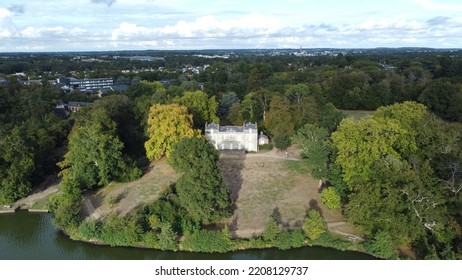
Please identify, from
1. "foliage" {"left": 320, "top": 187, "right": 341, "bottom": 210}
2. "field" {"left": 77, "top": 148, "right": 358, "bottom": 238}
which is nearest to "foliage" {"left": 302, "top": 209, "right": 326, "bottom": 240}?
"field" {"left": 77, "top": 148, "right": 358, "bottom": 238}

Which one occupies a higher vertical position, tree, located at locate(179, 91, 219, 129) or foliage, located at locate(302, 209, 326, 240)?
tree, located at locate(179, 91, 219, 129)

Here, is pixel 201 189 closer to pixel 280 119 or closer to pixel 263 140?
pixel 263 140

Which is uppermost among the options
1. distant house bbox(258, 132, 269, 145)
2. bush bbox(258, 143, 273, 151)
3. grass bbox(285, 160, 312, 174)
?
distant house bbox(258, 132, 269, 145)

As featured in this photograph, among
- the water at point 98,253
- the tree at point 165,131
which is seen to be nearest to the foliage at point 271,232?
the water at point 98,253

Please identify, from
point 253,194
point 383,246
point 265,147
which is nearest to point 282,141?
point 265,147

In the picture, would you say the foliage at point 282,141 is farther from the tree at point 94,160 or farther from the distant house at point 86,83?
the distant house at point 86,83

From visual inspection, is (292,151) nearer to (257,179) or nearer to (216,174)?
(257,179)

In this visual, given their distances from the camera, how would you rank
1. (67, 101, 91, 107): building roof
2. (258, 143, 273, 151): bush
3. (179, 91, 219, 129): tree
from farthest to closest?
(67, 101, 91, 107): building roof
(179, 91, 219, 129): tree
(258, 143, 273, 151): bush

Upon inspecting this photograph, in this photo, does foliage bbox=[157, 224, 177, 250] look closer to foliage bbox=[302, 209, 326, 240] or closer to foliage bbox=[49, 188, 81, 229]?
foliage bbox=[49, 188, 81, 229]
